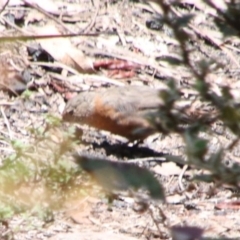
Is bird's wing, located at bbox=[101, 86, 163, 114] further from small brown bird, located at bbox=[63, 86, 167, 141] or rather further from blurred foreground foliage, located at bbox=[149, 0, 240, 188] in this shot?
blurred foreground foliage, located at bbox=[149, 0, 240, 188]

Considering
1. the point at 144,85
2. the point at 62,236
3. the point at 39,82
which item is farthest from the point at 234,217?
the point at 39,82

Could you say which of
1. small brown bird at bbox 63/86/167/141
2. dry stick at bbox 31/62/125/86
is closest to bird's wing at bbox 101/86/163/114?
small brown bird at bbox 63/86/167/141

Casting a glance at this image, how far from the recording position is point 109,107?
4391 mm

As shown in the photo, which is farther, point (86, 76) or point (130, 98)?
point (86, 76)

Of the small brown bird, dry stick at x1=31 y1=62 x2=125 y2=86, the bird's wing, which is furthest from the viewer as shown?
dry stick at x1=31 y1=62 x2=125 y2=86

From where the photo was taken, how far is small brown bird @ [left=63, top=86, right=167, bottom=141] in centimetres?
424

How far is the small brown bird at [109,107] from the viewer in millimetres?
4242

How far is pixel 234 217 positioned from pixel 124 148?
841 mm

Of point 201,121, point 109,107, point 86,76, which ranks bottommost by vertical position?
point 86,76

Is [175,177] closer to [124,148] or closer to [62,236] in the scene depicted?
A: [124,148]

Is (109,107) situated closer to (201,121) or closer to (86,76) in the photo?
(86,76)

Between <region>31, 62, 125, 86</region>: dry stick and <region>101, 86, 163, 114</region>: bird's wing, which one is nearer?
<region>101, 86, 163, 114</region>: bird's wing

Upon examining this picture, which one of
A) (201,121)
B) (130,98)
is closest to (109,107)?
(130,98)

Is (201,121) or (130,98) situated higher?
(201,121)
